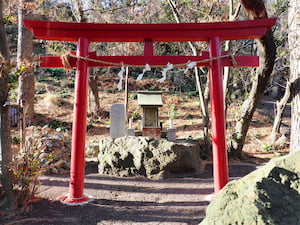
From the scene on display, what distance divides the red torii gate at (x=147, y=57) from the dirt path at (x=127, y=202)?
0.38 metres

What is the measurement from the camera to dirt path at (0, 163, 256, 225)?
3.20 metres

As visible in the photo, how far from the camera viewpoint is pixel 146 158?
18.1ft

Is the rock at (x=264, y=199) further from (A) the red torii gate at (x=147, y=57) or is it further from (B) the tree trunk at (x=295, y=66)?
(B) the tree trunk at (x=295, y=66)

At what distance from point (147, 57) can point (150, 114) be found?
415cm

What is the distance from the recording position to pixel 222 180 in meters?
3.79

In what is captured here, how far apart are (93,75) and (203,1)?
20.7ft

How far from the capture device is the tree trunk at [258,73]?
407 centimetres

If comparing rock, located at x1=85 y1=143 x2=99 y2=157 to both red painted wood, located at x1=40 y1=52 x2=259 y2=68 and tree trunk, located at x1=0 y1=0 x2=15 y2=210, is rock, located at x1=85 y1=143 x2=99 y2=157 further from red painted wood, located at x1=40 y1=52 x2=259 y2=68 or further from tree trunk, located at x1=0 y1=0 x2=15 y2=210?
tree trunk, located at x1=0 y1=0 x2=15 y2=210

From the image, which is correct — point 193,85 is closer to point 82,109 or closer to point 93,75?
point 93,75

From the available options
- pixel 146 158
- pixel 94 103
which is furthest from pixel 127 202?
pixel 94 103

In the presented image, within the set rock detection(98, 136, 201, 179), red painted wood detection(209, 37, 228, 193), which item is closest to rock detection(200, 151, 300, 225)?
red painted wood detection(209, 37, 228, 193)

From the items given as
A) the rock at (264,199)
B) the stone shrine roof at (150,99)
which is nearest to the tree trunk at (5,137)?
the rock at (264,199)

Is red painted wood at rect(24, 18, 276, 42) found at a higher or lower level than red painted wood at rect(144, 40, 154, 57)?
higher

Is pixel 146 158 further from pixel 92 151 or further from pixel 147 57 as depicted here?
pixel 92 151
